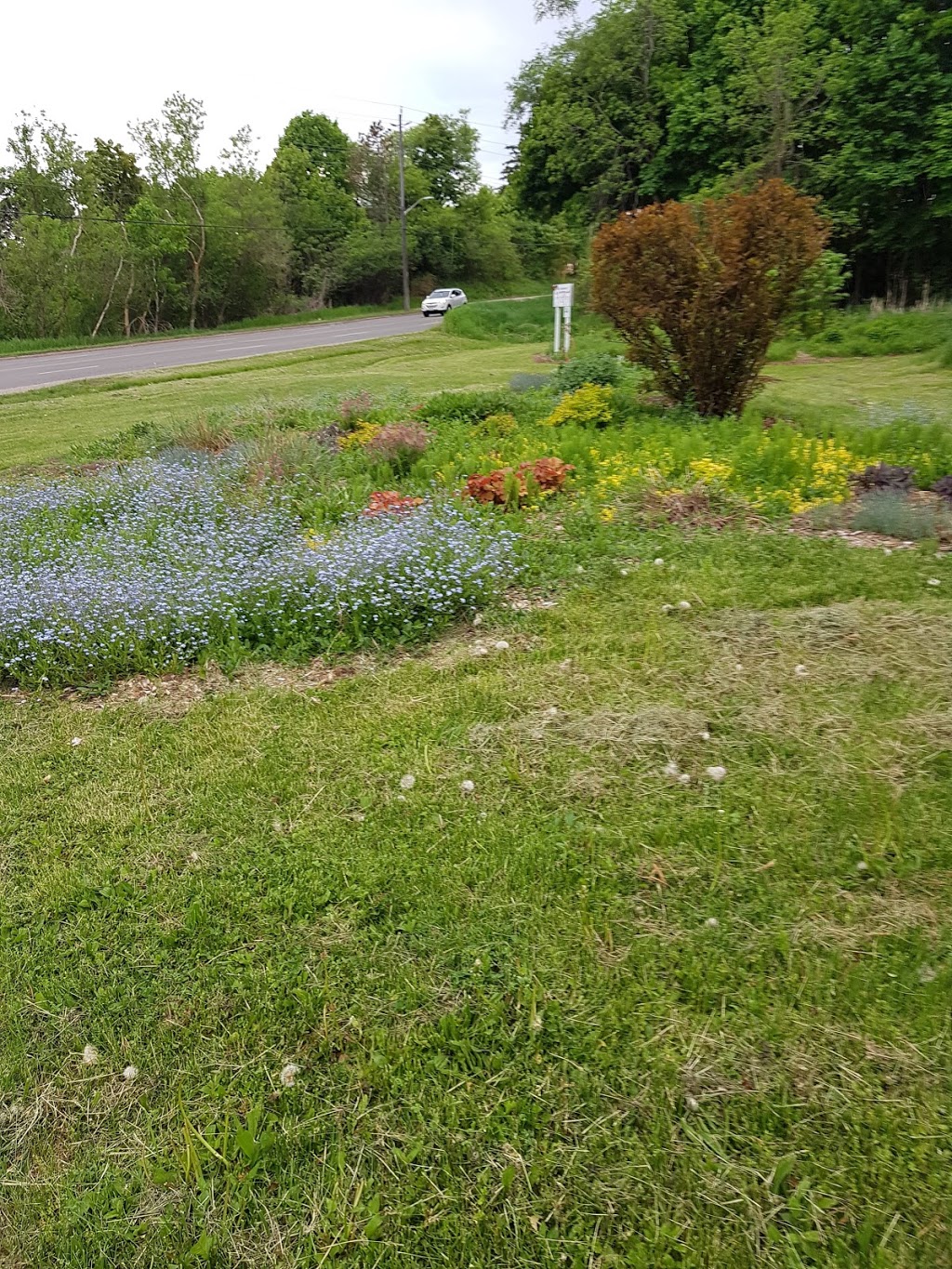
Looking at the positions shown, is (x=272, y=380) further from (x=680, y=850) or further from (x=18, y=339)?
(x=18, y=339)

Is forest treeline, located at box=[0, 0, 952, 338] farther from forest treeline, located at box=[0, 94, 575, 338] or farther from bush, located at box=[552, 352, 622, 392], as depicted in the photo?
bush, located at box=[552, 352, 622, 392]

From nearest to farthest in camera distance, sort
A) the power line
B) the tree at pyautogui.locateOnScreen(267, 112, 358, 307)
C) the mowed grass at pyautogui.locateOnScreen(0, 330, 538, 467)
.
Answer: the mowed grass at pyautogui.locateOnScreen(0, 330, 538, 467) → the power line → the tree at pyautogui.locateOnScreen(267, 112, 358, 307)

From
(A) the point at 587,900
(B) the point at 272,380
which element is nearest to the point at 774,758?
(A) the point at 587,900

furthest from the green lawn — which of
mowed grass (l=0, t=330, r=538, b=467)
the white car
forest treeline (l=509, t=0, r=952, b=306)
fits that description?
the white car

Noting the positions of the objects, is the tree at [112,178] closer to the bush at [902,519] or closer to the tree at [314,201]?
the tree at [314,201]

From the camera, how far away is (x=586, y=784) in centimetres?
279

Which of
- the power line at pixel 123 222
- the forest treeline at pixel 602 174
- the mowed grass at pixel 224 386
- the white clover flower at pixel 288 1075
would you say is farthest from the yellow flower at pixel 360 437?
the power line at pixel 123 222

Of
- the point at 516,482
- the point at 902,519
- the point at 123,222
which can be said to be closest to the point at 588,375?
the point at 516,482

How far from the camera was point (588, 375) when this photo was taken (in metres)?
8.57

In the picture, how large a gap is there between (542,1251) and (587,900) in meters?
0.90

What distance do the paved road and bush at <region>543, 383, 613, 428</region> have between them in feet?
40.1

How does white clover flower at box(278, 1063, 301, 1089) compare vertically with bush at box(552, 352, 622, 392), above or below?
below

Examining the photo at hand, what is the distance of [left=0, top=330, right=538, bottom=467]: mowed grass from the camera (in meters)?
10.1

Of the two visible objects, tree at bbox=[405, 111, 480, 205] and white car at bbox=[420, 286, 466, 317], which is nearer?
white car at bbox=[420, 286, 466, 317]
